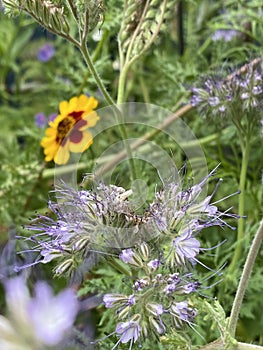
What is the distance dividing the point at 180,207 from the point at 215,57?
0.47m

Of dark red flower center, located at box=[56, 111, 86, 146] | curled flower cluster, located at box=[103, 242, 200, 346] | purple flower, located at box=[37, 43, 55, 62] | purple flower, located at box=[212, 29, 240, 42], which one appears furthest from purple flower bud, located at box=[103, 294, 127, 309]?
purple flower, located at box=[37, 43, 55, 62]

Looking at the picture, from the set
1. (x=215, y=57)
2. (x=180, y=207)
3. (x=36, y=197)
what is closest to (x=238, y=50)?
(x=215, y=57)

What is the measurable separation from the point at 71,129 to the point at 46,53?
0.44 m

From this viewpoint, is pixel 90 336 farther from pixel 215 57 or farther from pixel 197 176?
pixel 215 57

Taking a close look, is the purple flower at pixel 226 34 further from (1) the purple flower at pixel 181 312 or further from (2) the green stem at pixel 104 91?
(1) the purple flower at pixel 181 312

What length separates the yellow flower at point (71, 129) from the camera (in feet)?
2.36

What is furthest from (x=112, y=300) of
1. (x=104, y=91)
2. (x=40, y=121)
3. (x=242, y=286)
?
(x=40, y=121)

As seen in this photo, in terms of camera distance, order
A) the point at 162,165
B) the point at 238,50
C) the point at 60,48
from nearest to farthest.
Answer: the point at 162,165
the point at 238,50
the point at 60,48

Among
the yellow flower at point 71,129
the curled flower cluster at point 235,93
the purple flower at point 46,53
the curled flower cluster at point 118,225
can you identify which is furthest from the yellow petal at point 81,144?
the purple flower at point 46,53

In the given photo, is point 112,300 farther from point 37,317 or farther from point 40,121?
point 40,121

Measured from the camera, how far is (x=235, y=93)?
2.17 feet

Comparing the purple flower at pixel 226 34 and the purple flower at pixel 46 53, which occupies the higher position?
the purple flower at pixel 226 34

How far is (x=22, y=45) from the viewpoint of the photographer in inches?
47.3

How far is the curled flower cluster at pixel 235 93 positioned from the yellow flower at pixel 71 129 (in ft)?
0.37
